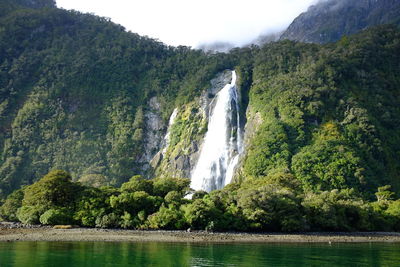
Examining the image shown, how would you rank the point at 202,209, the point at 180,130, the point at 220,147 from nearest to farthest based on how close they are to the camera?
the point at 202,209
the point at 220,147
the point at 180,130

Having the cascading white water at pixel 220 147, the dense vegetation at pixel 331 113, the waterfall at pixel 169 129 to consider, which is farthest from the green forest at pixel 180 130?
the cascading white water at pixel 220 147

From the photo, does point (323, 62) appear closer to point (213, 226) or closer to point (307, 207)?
point (307, 207)

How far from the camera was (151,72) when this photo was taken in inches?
5408

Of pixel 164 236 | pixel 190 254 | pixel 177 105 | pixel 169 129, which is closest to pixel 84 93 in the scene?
pixel 177 105

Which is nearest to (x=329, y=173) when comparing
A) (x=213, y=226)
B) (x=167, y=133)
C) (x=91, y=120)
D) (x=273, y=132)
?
(x=273, y=132)

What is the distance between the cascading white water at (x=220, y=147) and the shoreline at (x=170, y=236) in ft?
120

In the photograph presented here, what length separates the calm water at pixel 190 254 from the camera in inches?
1359

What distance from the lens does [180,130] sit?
11212cm

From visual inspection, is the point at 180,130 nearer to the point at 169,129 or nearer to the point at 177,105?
the point at 169,129

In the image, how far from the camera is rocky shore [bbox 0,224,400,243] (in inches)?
1973

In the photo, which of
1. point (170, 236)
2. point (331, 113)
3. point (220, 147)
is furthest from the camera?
point (220, 147)

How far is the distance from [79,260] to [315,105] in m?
67.4

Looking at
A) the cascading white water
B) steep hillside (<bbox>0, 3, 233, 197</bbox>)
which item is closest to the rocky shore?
the cascading white water

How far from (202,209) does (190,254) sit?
18396 millimetres
